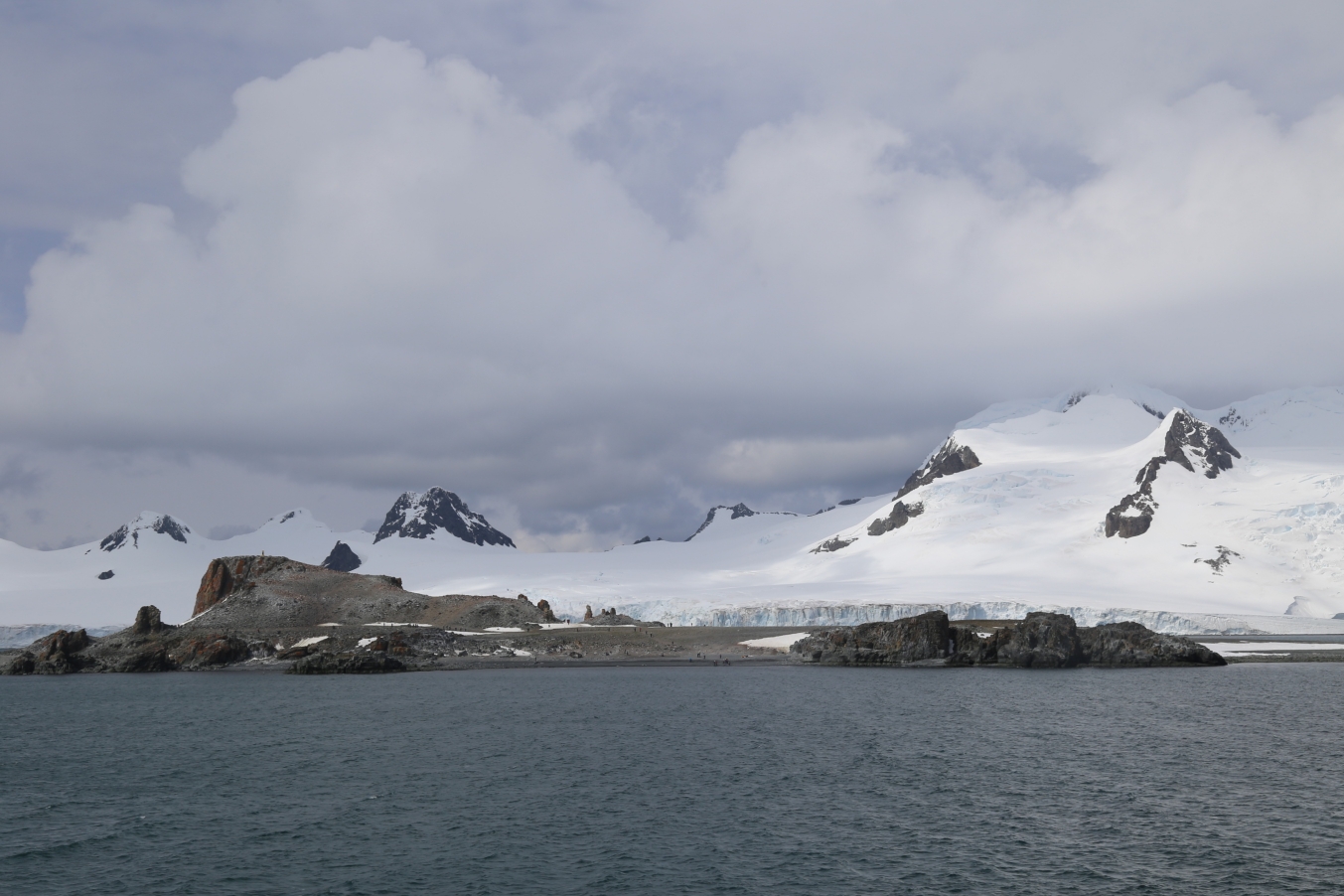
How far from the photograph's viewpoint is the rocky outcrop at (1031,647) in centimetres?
13825

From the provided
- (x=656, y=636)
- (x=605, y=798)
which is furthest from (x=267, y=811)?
(x=656, y=636)

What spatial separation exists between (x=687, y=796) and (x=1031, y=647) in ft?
341

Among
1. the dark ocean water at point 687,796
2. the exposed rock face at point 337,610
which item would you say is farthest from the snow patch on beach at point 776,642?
the dark ocean water at point 687,796

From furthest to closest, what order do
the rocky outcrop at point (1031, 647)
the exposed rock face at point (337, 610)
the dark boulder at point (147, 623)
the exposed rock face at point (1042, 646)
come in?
the exposed rock face at point (337, 610)
the dark boulder at point (147, 623)
the exposed rock face at point (1042, 646)
the rocky outcrop at point (1031, 647)

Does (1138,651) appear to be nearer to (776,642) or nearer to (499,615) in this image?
(776,642)

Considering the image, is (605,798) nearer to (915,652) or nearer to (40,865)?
(40,865)

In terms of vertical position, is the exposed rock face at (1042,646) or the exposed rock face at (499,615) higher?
the exposed rock face at (499,615)

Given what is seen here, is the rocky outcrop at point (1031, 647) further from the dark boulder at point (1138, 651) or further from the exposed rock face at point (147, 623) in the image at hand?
the exposed rock face at point (147, 623)

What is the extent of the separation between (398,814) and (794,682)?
243ft

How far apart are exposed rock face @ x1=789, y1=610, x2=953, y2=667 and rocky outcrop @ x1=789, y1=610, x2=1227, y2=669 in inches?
5.9

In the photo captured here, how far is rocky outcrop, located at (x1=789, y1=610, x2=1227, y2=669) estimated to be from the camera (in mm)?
138250

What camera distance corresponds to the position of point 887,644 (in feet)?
484

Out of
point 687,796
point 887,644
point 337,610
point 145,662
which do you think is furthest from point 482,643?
point 687,796

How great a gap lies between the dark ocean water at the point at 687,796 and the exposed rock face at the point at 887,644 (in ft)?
151
